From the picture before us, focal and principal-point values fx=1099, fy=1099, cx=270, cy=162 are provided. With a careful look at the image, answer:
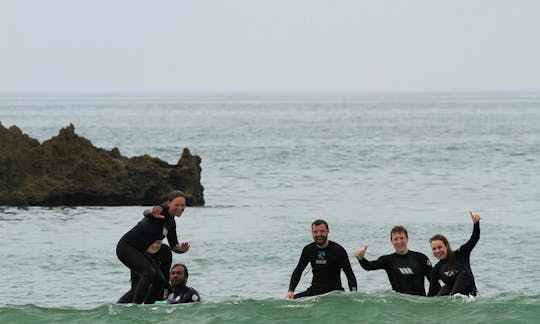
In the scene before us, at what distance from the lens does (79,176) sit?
3753cm

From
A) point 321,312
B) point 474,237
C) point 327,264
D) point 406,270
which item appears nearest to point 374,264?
point 406,270

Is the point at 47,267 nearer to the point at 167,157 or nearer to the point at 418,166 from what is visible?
the point at 418,166

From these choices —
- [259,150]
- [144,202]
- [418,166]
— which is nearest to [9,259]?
[144,202]

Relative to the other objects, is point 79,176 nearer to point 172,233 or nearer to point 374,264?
point 172,233

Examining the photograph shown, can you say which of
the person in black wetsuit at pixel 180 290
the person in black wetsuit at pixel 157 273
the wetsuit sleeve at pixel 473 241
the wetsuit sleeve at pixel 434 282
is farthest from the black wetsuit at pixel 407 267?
the person in black wetsuit at pixel 157 273

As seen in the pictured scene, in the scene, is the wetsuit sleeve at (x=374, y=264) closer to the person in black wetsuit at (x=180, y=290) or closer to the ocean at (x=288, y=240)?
the ocean at (x=288, y=240)

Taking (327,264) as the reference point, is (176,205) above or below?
above

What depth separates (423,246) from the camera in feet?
97.8

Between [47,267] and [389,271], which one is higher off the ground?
[389,271]

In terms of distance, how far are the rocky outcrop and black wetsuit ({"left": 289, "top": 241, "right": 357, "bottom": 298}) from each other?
20.5 m

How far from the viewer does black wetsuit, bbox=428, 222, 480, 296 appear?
16766 mm

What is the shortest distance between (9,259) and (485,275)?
1206cm

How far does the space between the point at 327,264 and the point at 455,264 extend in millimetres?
1988

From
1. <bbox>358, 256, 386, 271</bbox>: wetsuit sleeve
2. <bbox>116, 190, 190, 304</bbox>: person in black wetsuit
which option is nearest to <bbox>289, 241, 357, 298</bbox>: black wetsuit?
<bbox>358, 256, 386, 271</bbox>: wetsuit sleeve
